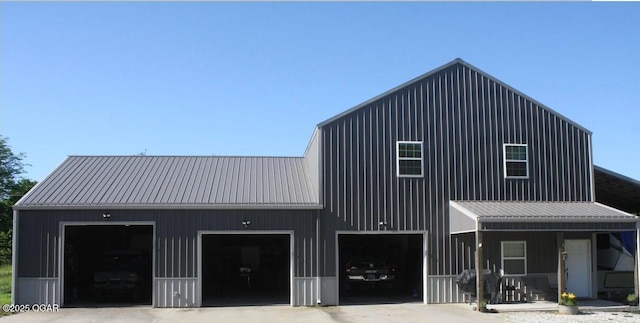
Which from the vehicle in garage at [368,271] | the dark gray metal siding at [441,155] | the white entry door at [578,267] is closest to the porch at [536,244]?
the white entry door at [578,267]

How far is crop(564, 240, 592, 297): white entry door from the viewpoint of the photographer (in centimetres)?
2019

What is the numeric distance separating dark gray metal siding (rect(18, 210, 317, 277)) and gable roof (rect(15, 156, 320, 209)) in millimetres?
261

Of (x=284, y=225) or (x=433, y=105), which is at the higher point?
(x=433, y=105)

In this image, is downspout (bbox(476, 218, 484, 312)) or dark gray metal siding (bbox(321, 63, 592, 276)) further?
dark gray metal siding (bbox(321, 63, 592, 276))

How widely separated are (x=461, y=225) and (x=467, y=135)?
10.3 ft

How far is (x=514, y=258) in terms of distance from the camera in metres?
19.6

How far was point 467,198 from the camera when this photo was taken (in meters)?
19.8

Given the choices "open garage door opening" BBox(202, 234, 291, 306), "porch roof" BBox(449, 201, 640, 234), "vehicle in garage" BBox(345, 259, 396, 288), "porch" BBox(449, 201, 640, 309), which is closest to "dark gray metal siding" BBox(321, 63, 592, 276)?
"porch" BBox(449, 201, 640, 309)

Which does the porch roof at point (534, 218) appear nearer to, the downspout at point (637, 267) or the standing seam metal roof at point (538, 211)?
the standing seam metal roof at point (538, 211)

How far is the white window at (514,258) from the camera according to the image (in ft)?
63.9

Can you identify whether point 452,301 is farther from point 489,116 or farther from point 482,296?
point 489,116

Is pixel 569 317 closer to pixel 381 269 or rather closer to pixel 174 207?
pixel 381 269

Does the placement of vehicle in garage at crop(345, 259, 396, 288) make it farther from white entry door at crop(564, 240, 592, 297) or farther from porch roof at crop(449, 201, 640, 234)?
white entry door at crop(564, 240, 592, 297)

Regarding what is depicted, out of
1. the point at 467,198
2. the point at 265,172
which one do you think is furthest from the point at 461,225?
the point at 265,172
